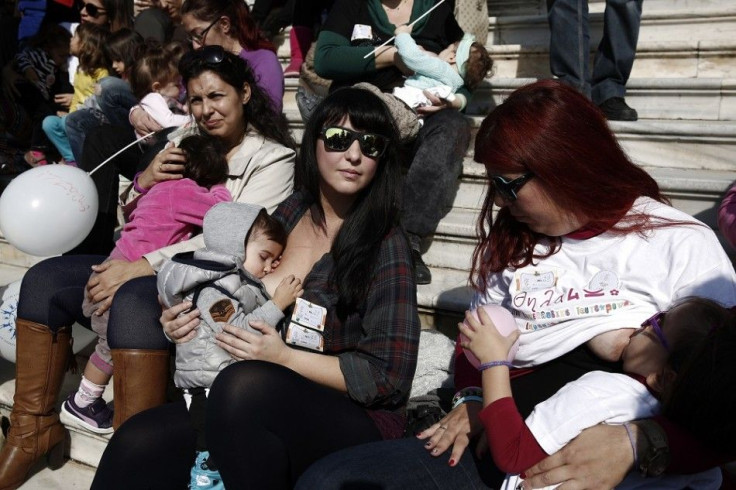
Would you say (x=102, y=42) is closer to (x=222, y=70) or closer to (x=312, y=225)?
(x=222, y=70)

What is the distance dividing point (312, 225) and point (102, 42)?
286 cm

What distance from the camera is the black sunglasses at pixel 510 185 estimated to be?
1.72 meters

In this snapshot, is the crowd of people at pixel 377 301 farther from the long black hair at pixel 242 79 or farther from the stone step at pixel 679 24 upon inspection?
the stone step at pixel 679 24

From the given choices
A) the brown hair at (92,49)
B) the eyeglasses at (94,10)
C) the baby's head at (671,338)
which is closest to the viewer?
the baby's head at (671,338)

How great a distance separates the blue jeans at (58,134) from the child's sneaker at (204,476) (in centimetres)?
320

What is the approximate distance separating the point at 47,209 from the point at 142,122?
3.16ft

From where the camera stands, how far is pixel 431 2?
11.0 ft

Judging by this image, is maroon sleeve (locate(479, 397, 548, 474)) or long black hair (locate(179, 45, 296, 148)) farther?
Answer: long black hair (locate(179, 45, 296, 148))

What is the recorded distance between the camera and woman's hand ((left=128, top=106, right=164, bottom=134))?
3.49 m

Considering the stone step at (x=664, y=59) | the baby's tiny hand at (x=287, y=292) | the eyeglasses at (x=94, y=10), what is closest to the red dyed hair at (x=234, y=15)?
the stone step at (x=664, y=59)

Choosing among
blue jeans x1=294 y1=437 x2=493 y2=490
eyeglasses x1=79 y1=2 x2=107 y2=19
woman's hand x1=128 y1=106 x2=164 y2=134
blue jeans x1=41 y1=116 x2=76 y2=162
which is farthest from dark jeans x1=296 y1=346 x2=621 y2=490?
eyeglasses x1=79 y1=2 x2=107 y2=19

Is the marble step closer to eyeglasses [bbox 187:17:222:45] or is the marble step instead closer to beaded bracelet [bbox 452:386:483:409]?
eyeglasses [bbox 187:17:222:45]

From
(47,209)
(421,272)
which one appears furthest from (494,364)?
(47,209)

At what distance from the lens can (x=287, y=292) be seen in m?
2.12
